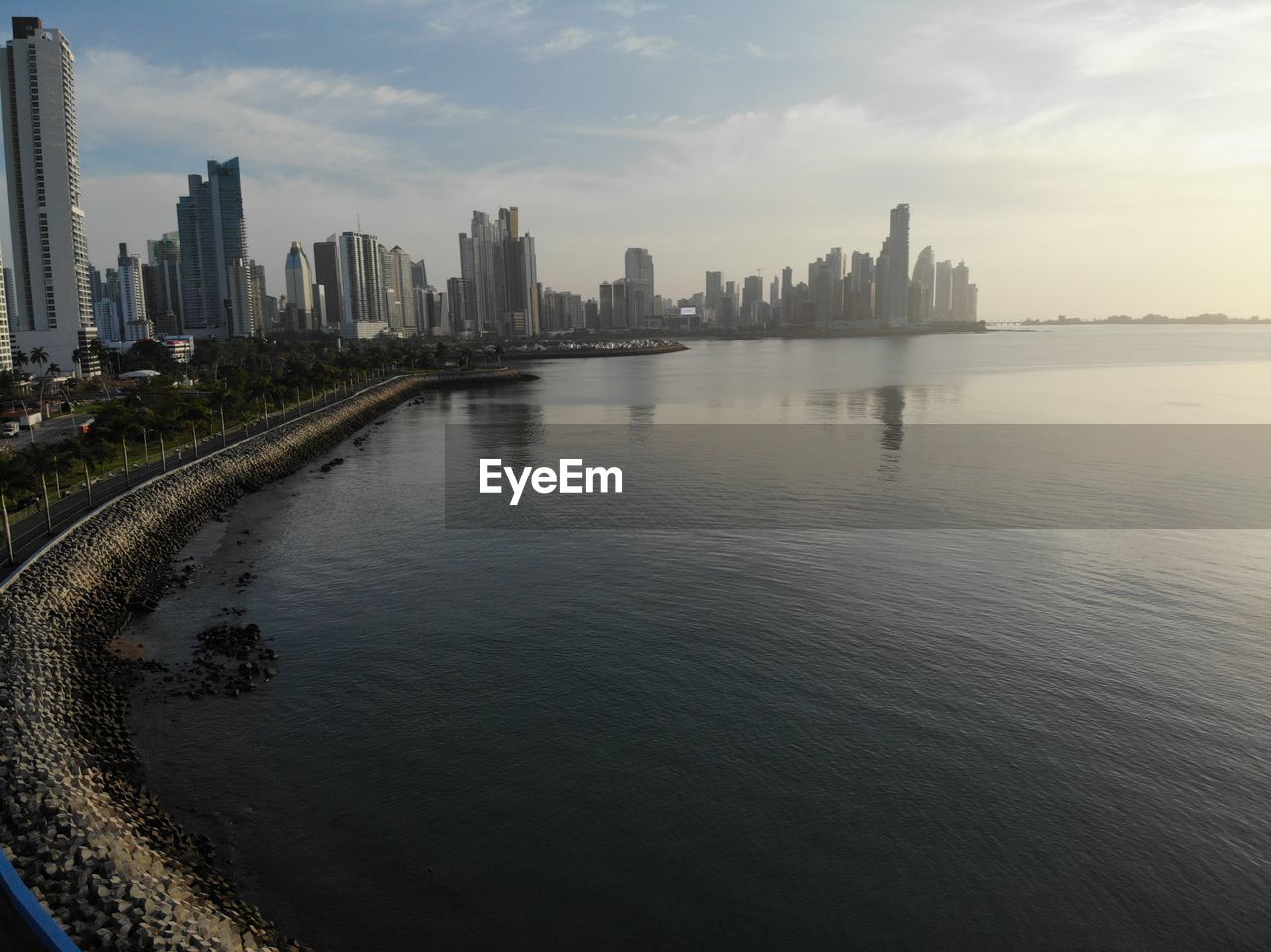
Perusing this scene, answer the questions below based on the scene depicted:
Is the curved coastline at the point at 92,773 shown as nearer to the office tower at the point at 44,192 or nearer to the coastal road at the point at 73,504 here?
the coastal road at the point at 73,504

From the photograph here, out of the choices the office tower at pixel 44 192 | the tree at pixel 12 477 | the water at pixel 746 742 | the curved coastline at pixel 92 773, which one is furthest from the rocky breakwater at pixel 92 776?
the office tower at pixel 44 192

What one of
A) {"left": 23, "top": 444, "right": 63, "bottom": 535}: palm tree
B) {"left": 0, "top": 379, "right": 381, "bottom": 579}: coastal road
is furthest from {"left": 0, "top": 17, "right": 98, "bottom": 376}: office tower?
{"left": 23, "top": 444, "right": 63, "bottom": 535}: palm tree

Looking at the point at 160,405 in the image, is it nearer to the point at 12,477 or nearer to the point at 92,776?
the point at 12,477

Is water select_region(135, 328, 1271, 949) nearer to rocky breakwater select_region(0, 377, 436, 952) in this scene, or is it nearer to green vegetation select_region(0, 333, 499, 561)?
rocky breakwater select_region(0, 377, 436, 952)

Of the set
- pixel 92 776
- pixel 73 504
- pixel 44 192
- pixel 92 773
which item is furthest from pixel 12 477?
pixel 44 192

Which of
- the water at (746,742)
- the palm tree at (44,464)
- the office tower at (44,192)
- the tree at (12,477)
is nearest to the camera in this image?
the water at (746,742)

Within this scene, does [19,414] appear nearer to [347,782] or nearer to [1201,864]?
[347,782]
